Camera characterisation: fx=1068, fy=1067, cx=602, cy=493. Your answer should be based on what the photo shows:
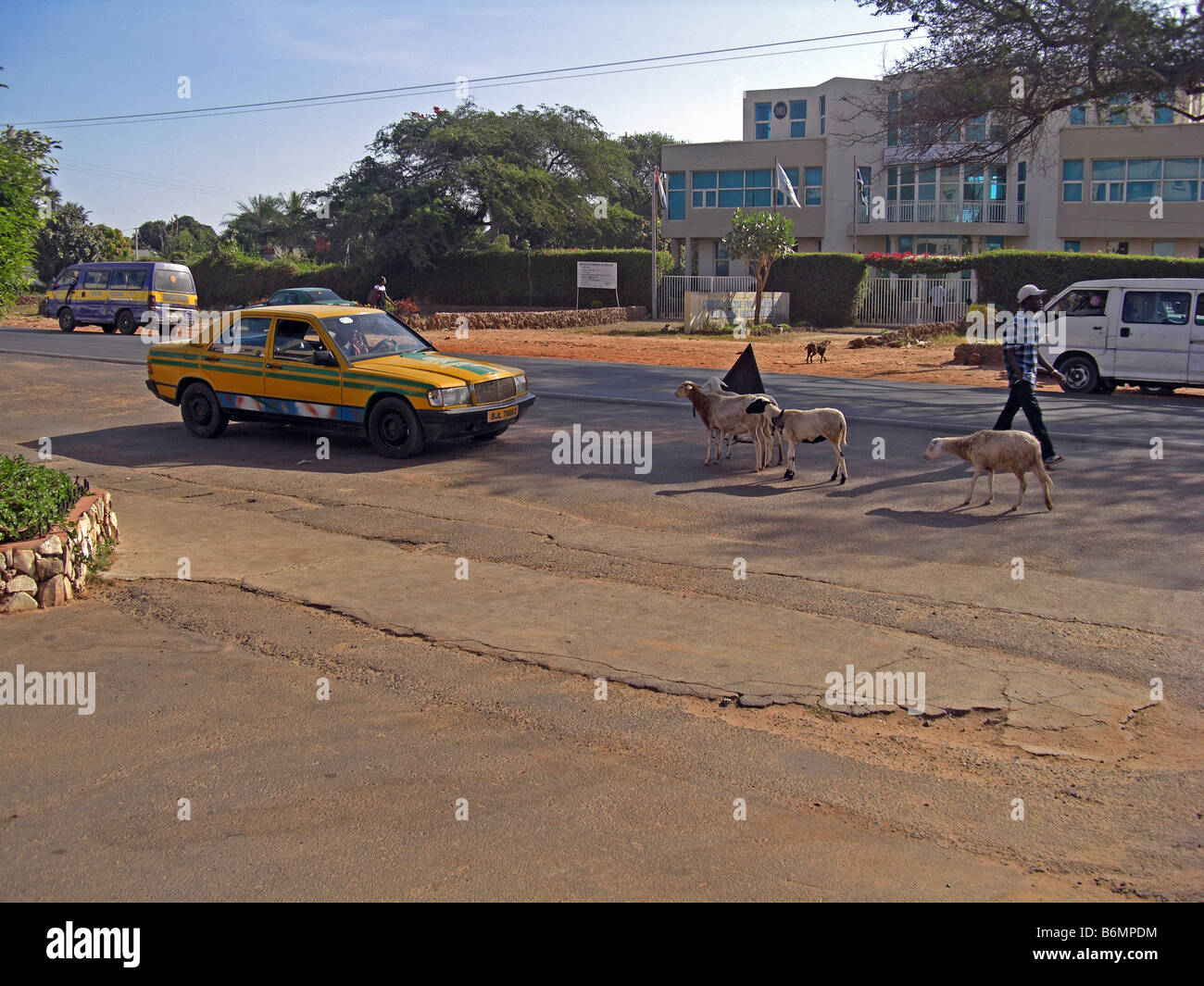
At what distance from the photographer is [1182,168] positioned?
46.3m

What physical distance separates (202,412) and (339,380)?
9.12 feet

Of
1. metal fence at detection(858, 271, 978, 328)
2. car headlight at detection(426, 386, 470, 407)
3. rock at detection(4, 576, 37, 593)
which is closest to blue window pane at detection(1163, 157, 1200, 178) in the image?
metal fence at detection(858, 271, 978, 328)

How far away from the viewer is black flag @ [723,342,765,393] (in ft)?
41.9

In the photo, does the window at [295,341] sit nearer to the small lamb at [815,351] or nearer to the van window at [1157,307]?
the van window at [1157,307]

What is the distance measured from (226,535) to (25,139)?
389cm

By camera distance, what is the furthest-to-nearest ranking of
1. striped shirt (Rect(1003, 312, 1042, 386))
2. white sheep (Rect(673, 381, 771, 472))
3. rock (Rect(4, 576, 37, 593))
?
white sheep (Rect(673, 381, 771, 472))
striped shirt (Rect(1003, 312, 1042, 386))
rock (Rect(4, 576, 37, 593))

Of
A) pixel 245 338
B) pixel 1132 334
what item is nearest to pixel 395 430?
pixel 245 338

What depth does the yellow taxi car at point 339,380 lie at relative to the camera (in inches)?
501

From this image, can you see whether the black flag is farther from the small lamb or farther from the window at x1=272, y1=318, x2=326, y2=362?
the small lamb

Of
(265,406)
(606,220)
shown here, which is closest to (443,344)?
(265,406)

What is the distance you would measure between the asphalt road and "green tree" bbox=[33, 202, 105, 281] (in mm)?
47935

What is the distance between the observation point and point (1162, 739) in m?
5.41

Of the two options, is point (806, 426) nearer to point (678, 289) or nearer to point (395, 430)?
point (395, 430)

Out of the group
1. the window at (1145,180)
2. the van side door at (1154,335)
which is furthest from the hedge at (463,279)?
the van side door at (1154,335)
